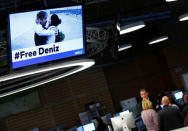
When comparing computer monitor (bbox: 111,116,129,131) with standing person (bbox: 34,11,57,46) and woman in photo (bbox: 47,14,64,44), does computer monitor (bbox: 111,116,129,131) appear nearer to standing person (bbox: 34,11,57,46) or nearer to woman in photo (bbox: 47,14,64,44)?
woman in photo (bbox: 47,14,64,44)

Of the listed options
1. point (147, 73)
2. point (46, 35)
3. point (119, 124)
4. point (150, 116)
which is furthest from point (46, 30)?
point (147, 73)

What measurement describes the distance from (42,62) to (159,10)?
25.8ft

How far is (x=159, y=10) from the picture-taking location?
1120 cm

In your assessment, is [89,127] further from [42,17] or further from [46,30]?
[42,17]

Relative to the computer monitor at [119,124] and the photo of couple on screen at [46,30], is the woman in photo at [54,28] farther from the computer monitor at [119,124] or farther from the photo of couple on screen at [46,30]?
the computer monitor at [119,124]

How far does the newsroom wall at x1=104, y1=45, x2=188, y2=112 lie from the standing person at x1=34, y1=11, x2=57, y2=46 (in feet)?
36.9

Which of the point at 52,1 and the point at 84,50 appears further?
the point at 52,1

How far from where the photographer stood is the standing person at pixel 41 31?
12.9 ft

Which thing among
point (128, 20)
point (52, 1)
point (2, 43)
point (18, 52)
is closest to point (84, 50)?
point (18, 52)

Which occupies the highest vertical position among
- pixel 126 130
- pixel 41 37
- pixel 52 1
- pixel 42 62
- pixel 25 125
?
pixel 52 1

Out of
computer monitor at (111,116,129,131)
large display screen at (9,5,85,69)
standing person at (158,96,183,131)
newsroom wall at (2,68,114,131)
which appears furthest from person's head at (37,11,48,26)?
newsroom wall at (2,68,114,131)

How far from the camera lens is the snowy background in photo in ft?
12.3

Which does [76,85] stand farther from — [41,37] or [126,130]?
[41,37]

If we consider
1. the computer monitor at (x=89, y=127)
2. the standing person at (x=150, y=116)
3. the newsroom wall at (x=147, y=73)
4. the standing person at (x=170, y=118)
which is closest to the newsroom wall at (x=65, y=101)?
the newsroom wall at (x=147, y=73)
